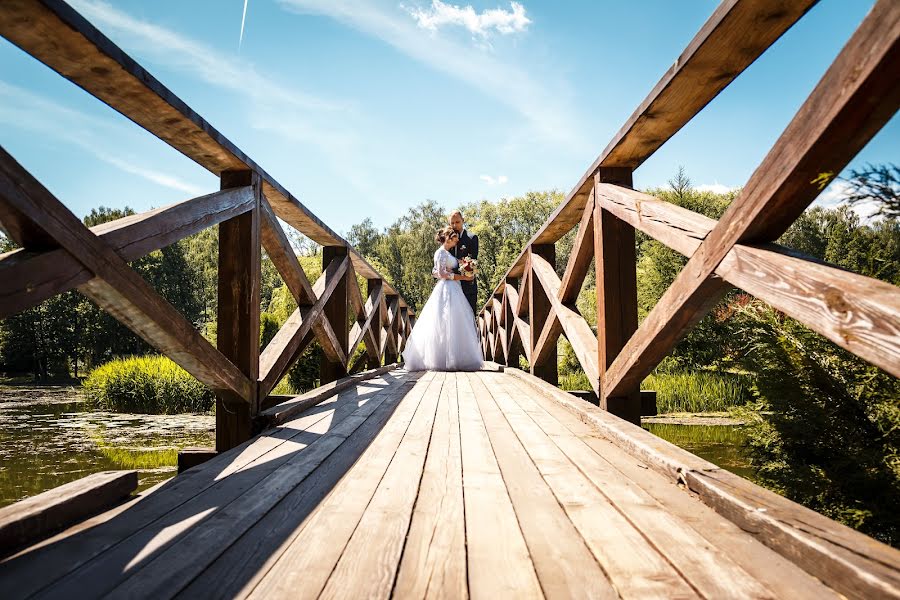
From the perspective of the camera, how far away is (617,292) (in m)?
2.29

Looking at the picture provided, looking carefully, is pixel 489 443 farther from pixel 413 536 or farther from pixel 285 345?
pixel 285 345

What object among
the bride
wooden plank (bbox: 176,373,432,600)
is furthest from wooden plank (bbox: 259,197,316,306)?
the bride

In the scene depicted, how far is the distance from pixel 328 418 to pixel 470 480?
1130mm

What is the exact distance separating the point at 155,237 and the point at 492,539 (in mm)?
1228

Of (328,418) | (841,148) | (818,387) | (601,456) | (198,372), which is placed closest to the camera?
(841,148)

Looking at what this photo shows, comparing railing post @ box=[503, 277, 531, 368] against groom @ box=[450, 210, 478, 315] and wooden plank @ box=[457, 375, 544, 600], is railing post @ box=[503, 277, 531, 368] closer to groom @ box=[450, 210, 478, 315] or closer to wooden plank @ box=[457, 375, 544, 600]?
groom @ box=[450, 210, 478, 315]

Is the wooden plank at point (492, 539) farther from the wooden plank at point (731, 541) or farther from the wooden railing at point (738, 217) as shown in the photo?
the wooden railing at point (738, 217)

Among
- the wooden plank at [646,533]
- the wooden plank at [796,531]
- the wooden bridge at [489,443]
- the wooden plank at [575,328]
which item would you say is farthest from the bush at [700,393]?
the wooden plank at [796,531]

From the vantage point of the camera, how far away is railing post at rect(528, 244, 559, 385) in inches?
159

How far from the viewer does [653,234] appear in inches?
69.5

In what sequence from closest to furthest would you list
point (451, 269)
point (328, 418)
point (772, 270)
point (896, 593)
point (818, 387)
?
point (896, 593), point (772, 270), point (818, 387), point (328, 418), point (451, 269)

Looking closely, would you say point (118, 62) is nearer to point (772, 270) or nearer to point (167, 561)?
point (167, 561)

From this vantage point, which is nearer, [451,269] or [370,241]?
[451,269]

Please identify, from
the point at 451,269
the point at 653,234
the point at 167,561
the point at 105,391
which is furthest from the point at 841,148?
the point at 105,391
